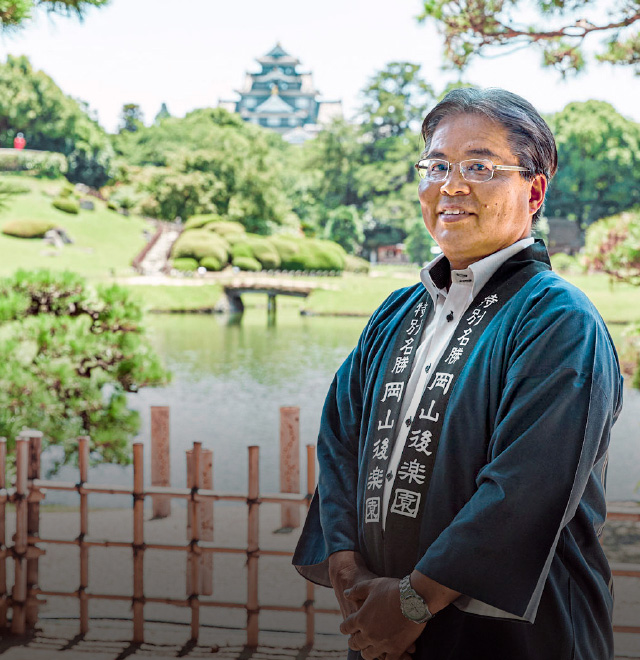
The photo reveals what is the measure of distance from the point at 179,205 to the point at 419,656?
6.16 m

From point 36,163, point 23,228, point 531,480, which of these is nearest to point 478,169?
point 531,480

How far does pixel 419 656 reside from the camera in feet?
2.14

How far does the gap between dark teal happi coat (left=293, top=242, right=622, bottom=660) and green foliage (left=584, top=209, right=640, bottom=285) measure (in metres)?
3.15

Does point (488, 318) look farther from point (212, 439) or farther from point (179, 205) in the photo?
point (179, 205)

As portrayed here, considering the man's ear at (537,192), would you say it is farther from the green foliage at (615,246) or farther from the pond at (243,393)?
the pond at (243,393)

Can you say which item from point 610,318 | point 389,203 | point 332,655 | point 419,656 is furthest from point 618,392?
point 389,203

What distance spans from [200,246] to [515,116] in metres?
5.75

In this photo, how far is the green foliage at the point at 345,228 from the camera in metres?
6.42

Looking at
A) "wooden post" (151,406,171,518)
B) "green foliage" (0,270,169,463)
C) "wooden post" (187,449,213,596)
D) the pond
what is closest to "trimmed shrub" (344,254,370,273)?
the pond

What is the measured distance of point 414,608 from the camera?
2.00 ft

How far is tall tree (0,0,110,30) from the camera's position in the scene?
1930 mm

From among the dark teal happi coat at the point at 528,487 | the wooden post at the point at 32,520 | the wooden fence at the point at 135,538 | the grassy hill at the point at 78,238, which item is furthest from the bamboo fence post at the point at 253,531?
the grassy hill at the point at 78,238

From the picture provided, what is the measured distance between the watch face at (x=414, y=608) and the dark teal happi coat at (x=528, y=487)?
3 centimetres

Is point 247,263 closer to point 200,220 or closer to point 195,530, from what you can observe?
point 200,220
